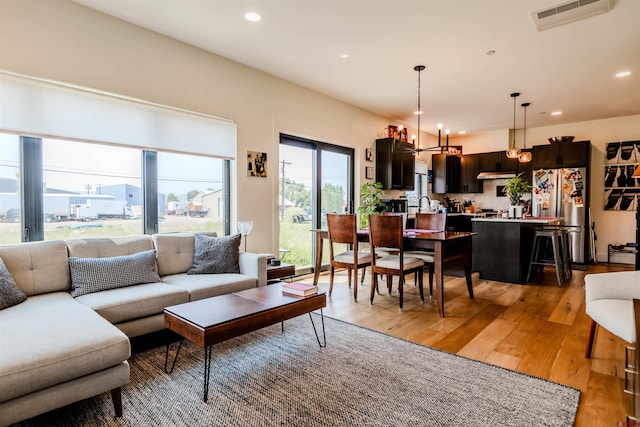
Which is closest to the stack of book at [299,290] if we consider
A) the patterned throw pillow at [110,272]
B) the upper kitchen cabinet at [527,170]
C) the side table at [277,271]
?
the side table at [277,271]

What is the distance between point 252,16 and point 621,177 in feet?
23.5

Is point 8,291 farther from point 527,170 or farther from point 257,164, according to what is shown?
point 527,170

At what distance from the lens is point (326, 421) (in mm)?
1661

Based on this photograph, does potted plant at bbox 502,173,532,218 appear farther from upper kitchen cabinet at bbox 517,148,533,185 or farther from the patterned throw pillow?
the patterned throw pillow

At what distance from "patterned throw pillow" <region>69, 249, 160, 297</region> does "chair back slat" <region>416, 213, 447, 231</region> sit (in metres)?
3.14

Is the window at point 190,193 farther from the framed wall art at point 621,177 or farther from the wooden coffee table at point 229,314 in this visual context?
the framed wall art at point 621,177

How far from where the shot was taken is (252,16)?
Answer: 296cm

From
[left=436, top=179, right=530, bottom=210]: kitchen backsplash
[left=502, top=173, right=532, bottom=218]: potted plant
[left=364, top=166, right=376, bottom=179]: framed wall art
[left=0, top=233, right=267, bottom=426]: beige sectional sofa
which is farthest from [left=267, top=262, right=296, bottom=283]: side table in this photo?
[left=436, top=179, right=530, bottom=210]: kitchen backsplash

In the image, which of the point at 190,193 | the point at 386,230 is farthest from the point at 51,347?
the point at 386,230

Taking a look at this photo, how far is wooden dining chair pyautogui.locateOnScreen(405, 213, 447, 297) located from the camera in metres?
3.82

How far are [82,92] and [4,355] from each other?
228 centimetres

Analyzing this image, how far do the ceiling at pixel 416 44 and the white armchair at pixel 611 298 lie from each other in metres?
2.25

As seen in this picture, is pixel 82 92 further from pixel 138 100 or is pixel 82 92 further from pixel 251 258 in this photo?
pixel 251 258

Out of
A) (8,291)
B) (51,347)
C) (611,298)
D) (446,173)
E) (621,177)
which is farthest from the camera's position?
(446,173)
